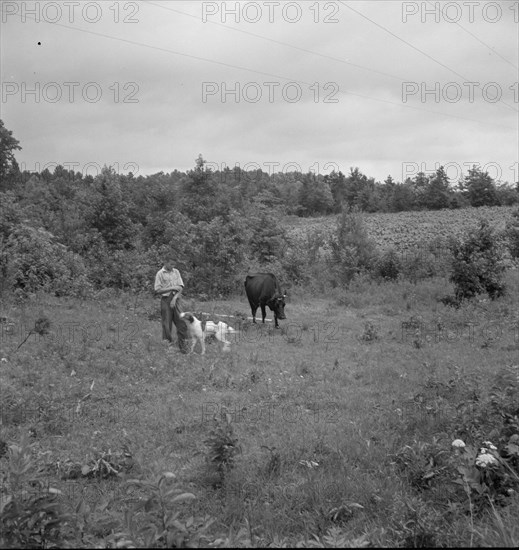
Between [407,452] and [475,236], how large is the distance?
55.3ft

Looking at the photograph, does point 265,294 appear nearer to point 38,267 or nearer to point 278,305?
point 278,305

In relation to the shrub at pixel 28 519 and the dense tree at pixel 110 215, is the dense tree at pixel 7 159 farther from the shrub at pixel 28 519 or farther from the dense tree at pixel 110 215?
the shrub at pixel 28 519

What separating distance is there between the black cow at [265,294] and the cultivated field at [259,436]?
83.1 inches

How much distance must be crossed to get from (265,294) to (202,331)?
15.7 feet

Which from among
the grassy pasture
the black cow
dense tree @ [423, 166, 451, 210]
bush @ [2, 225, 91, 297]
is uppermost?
dense tree @ [423, 166, 451, 210]

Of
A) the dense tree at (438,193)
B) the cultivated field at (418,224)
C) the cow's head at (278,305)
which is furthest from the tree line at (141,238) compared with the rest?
the dense tree at (438,193)

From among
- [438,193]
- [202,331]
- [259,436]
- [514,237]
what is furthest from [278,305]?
[438,193]

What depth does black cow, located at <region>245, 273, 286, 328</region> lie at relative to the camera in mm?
15727

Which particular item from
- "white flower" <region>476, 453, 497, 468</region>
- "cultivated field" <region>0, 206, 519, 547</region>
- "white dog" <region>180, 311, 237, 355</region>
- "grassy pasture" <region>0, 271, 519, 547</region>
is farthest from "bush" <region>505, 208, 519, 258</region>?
"white flower" <region>476, 453, 497, 468</region>

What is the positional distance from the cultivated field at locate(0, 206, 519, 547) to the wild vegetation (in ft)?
0.08

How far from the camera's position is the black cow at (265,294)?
619 inches

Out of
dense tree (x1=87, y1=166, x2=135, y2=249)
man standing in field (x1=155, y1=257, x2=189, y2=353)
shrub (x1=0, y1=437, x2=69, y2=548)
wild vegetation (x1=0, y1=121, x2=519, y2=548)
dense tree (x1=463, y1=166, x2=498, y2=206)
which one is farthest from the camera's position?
dense tree (x1=463, y1=166, x2=498, y2=206)

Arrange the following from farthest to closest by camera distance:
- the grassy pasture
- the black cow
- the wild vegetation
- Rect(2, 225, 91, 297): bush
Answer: Rect(2, 225, 91, 297): bush
the black cow
the grassy pasture
the wild vegetation

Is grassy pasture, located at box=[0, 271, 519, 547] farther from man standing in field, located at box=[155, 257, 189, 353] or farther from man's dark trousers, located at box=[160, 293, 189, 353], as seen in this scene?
man standing in field, located at box=[155, 257, 189, 353]
